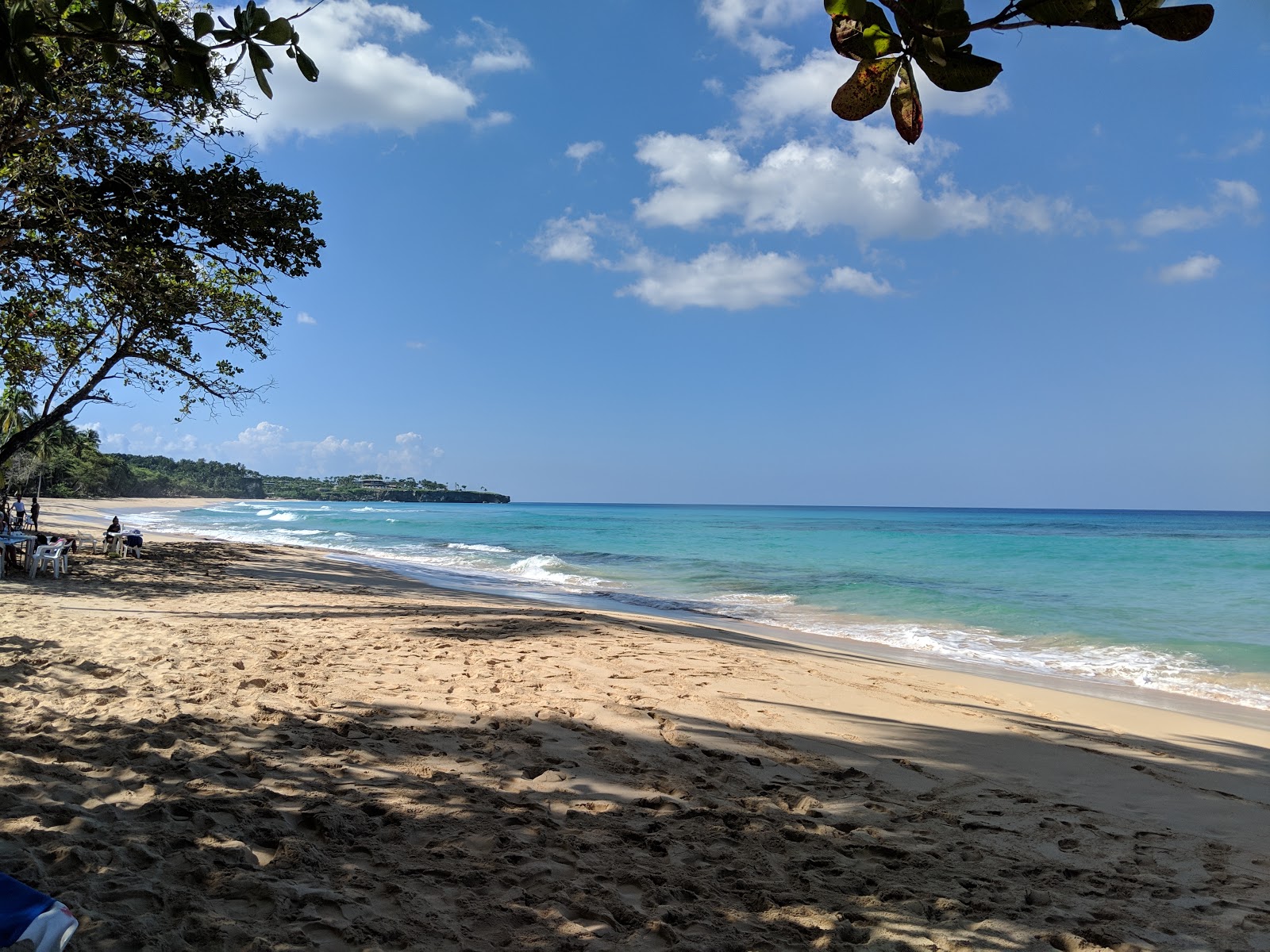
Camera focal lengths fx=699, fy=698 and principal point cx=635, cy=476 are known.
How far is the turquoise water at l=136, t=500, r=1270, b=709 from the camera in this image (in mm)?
10961

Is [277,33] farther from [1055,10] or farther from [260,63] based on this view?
[1055,10]

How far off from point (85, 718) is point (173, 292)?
5898 mm

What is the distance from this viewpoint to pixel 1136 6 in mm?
→ 1255

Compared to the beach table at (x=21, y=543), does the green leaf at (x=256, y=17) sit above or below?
above

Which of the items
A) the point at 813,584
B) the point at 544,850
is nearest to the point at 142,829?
the point at 544,850

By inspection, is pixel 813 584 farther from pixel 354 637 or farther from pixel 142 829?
pixel 142 829

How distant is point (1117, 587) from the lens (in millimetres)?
19859

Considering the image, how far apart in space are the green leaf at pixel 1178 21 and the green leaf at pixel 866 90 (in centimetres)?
43

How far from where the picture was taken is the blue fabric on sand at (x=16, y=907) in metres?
1.77

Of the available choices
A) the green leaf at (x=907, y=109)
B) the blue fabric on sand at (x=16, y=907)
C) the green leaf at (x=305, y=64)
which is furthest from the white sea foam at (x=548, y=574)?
the green leaf at (x=907, y=109)

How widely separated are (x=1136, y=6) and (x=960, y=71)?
0.29m

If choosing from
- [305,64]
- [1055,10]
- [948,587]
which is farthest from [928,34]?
[948,587]

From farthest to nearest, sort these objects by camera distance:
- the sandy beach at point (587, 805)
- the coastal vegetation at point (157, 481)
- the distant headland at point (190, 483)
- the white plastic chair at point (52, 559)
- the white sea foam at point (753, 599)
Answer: the distant headland at point (190, 483), the coastal vegetation at point (157, 481), the white sea foam at point (753, 599), the white plastic chair at point (52, 559), the sandy beach at point (587, 805)

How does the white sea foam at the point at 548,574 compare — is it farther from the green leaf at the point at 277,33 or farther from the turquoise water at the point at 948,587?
the green leaf at the point at 277,33
